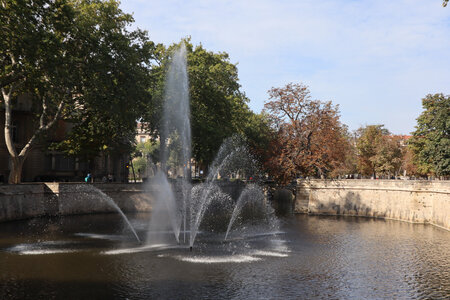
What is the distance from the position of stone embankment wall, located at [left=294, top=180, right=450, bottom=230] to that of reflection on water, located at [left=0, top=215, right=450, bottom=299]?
7214 millimetres

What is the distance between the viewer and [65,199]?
3756 cm

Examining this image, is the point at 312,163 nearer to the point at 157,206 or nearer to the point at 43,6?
the point at 157,206

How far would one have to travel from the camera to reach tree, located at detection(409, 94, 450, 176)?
5228 cm

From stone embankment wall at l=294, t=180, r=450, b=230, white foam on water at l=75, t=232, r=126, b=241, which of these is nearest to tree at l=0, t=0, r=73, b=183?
white foam on water at l=75, t=232, r=126, b=241

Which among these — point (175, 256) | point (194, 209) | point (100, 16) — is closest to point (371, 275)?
point (175, 256)

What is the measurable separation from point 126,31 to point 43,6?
32.9ft

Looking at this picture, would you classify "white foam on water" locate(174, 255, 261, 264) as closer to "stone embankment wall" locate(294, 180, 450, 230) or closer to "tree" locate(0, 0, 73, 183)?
"tree" locate(0, 0, 73, 183)

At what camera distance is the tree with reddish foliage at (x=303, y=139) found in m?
45.8

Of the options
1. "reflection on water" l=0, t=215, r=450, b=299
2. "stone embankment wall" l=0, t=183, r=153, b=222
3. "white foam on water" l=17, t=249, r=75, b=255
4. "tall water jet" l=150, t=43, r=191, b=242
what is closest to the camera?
"reflection on water" l=0, t=215, r=450, b=299

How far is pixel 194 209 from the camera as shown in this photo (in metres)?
42.7

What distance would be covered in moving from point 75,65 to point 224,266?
2175 centimetres

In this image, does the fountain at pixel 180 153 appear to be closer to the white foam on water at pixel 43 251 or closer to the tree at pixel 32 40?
the tree at pixel 32 40

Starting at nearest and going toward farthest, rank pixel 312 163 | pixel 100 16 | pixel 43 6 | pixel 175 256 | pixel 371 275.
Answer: pixel 371 275
pixel 175 256
pixel 43 6
pixel 100 16
pixel 312 163

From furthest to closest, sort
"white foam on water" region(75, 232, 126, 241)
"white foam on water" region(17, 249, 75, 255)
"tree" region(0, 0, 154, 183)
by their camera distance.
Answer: "tree" region(0, 0, 154, 183), "white foam on water" region(75, 232, 126, 241), "white foam on water" region(17, 249, 75, 255)
